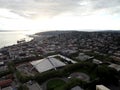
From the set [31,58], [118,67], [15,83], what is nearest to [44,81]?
[15,83]

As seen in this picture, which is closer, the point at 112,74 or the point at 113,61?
the point at 112,74

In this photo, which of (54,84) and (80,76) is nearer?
(54,84)

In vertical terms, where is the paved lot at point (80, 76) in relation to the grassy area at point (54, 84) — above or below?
above

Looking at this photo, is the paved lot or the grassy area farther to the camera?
the paved lot

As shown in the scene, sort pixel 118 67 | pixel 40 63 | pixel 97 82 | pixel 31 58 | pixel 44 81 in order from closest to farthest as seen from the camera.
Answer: pixel 97 82 → pixel 44 81 → pixel 118 67 → pixel 40 63 → pixel 31 58

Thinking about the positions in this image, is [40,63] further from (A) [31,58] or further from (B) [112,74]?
(B) [112,74]

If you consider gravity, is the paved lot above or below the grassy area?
above

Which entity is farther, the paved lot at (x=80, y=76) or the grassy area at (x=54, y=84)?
the paved lot at (x=80, y=76)

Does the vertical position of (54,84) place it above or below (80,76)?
below
